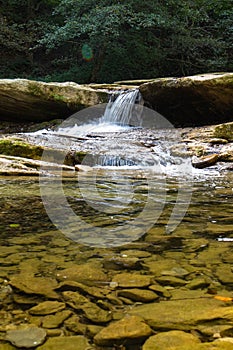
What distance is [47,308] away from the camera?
1.46 metres

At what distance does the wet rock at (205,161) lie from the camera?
6887 mm

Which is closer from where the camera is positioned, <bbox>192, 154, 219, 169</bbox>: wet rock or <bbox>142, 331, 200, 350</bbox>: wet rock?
<bbox>142, 331, 200, 350</bbox>: wet rock

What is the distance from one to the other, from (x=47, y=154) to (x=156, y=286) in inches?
217

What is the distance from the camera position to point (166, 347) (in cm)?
118

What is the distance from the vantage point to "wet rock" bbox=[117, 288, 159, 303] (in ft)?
5.11

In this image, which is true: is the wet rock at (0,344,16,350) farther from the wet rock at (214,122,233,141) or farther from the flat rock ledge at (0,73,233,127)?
the flat rock ledge at (0,73,233,127)

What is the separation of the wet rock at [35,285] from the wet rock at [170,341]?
51 cm

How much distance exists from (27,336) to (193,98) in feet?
31.0

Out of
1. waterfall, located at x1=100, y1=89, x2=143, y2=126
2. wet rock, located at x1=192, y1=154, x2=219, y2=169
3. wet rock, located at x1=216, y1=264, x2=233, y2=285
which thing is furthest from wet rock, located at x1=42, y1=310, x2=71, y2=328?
waterfall, located at x1=100, y1=89, x2=143, y2=126

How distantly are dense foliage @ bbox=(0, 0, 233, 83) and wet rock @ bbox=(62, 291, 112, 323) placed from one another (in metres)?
14.3

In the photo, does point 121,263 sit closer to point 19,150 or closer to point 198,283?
point 198,283

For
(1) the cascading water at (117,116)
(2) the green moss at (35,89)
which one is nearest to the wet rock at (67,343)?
(1) the cascading water at (117,116)

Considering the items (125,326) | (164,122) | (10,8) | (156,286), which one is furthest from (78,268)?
(10,8)

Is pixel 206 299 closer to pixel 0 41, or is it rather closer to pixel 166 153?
pixel 166 153
